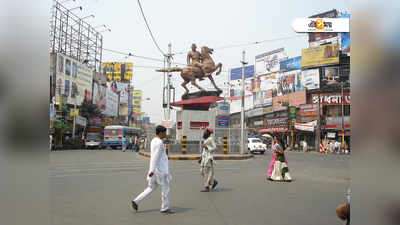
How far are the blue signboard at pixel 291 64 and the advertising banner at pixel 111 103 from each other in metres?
30.8

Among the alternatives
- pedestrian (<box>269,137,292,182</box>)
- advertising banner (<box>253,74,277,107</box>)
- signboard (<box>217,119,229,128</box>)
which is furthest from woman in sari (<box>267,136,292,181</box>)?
advertising banner (<box>253,74,277,107</box>)

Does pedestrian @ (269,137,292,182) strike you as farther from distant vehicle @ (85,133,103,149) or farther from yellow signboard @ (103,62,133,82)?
yellow signboard @ (103,62,133,82)

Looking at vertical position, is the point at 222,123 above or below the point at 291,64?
below

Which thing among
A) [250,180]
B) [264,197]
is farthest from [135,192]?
[250,180]

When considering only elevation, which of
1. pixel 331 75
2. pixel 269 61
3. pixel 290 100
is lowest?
pixel 290 100

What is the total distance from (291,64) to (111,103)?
3205 cm

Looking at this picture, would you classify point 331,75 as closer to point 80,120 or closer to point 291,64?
point 291,64

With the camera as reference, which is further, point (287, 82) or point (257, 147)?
point (287, 82)

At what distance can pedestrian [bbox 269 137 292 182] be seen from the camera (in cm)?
949

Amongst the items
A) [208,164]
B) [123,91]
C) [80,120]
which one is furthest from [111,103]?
[208,164]

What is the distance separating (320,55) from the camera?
48000 millimetres

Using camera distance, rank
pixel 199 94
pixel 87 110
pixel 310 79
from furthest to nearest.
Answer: pixel 310 79, pixel 87 110, pixel 199 94

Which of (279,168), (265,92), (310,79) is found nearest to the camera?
(279,168)
